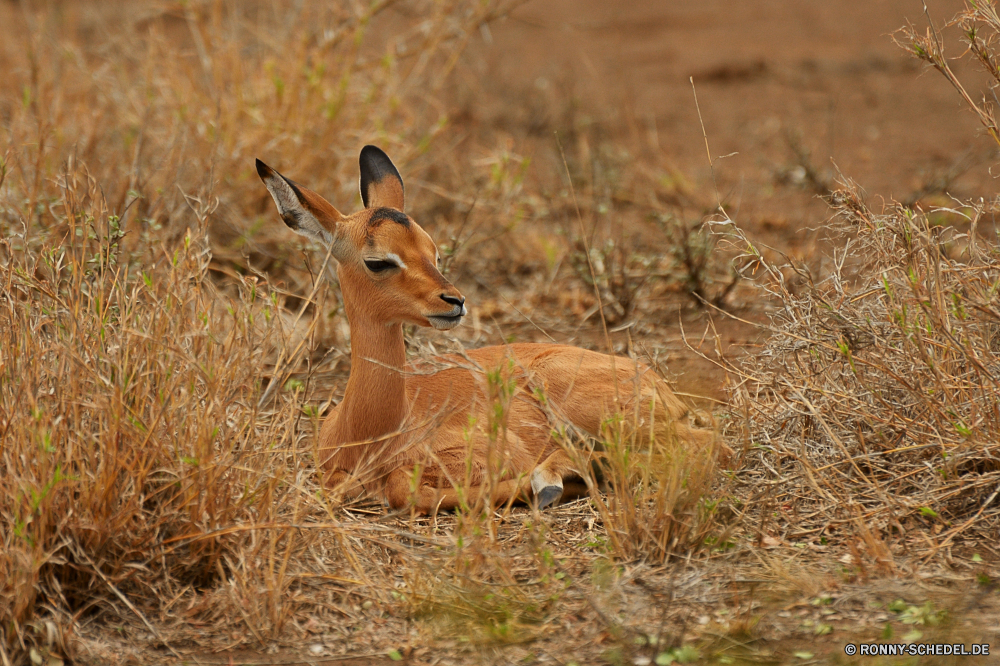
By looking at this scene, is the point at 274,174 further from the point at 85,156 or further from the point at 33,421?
the point at 85,156

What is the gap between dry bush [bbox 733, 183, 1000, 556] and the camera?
357 centimetres

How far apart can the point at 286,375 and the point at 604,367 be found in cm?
159

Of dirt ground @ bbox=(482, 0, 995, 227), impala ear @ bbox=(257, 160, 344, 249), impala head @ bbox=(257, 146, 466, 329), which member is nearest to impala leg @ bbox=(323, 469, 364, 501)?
impala head @ bbox=(257, 146, 466, 329)

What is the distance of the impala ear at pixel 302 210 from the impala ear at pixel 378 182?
12.8 inches

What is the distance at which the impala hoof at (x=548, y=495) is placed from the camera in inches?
161

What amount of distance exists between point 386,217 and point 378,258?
0.64 feet

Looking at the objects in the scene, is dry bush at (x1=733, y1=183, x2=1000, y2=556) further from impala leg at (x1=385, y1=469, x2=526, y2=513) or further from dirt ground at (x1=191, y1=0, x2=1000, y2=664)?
impala leg at (x1=385, y1=469, x2=526, y2=513)

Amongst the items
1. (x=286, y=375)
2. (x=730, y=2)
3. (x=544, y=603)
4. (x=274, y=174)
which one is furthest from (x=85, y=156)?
(x=730, y=2)

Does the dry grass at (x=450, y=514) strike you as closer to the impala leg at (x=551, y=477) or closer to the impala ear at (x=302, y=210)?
the impala leg at (x=551, y=477)

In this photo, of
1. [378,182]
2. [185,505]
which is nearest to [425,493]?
[185,505]

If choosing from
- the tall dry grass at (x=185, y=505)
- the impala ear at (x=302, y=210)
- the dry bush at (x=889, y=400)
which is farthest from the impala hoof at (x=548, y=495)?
the impala ear at (x=302, y=210)

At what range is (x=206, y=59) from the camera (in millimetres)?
6863

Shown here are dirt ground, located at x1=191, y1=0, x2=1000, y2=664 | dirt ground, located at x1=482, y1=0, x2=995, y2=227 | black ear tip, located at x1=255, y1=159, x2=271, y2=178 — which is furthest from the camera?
dirt ground, located at x1=482, y1=0, x2=995, y2=227

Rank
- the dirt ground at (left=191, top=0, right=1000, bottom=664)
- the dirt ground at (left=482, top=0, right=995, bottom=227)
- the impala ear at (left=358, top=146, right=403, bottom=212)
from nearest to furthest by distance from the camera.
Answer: the dirt ground at (left=191, top=0, right=1000, bottom=664)
the impala ear at (left=358, top=146, right=403, bottom=212)
the dirt ground at (left=482, top=0, right=995, bottom=227)
